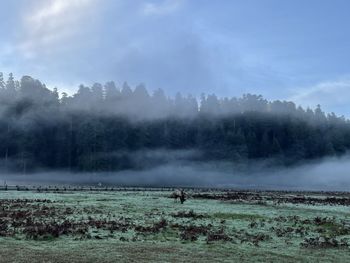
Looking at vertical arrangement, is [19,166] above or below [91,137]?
below

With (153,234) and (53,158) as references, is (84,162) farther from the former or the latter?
(153,234)

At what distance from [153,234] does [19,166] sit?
16268 cm

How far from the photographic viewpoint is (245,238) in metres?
30.9

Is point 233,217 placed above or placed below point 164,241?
above

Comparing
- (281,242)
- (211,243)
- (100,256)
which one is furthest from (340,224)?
(100,256)

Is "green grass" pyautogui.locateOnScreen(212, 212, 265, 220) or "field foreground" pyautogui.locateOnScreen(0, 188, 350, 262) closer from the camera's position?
"field foreground" pyautogui.locateOnScreen(0, 188, 350, 262)

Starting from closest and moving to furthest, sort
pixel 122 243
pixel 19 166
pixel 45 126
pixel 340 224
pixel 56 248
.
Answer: pixel 56 248 < pixel 122 243 < pixel 340 224 < pixel 19 166 < pixel 45 126

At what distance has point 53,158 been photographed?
191 m

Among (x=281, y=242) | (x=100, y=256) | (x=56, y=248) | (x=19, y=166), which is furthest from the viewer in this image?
(x=19, y=166)

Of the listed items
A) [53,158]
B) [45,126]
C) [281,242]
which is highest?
[45,126]

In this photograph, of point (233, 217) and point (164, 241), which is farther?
point (233, 217)

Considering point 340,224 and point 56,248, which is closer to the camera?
point 56,248

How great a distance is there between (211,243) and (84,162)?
164 meters

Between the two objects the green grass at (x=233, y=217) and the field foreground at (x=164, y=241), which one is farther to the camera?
the green grass at (x=233, y=217)
